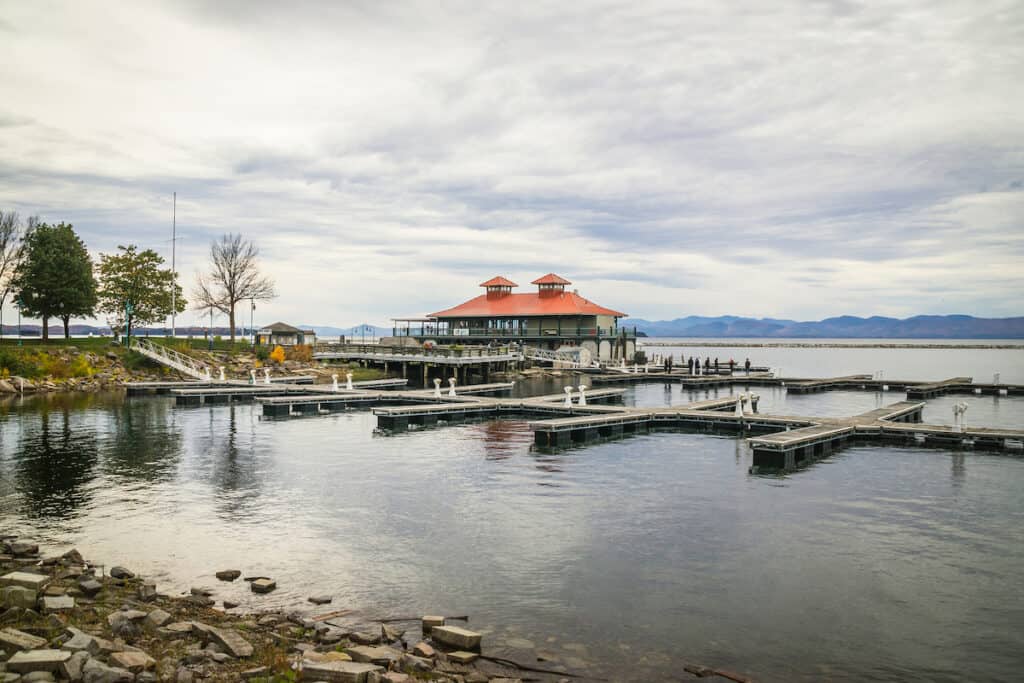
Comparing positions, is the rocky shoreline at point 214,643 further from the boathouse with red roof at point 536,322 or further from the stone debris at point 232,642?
the boathouse with red roof at point 536,322

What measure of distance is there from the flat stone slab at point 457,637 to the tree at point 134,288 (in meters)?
64.6

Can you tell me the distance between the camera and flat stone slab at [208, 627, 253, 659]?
935cm

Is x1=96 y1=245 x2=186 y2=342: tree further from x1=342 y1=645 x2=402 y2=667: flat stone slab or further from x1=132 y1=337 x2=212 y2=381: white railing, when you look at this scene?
x1=342 y1=645 x2=402 y2=667: flat stone slab

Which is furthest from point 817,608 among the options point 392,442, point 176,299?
point 176,299

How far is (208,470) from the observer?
76.6ft

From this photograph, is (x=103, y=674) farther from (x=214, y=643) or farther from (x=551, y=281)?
(x=551, y=281)

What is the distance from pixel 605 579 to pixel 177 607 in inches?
285

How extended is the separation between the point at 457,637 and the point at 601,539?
20.0ft

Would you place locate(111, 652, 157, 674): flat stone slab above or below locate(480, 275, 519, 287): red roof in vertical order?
below

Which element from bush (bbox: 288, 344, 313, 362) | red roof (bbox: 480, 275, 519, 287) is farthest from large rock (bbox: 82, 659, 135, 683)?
red roof (bbox: 480, 275, 519, 287)

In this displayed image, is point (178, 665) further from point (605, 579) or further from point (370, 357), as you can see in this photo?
point (370, 357)

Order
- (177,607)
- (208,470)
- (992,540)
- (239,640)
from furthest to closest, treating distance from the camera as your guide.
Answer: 1. (208,470)
2. (992,540)
3. (177,607)
4. (239,640)

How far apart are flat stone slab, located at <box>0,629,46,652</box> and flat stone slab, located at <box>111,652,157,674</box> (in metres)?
1.13

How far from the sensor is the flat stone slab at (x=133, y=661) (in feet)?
28.2
